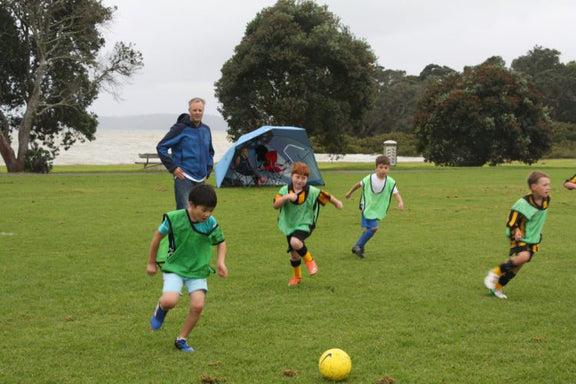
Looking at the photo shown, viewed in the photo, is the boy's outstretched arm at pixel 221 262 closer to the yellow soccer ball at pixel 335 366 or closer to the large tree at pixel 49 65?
the yellow soccer ball at pixel 335 366

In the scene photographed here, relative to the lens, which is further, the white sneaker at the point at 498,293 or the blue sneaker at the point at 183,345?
the white sneaker at the point at 498,293

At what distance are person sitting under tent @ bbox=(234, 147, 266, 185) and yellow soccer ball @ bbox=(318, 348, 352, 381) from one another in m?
20.4

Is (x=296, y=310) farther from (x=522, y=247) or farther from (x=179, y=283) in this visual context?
(x=522, y=247)

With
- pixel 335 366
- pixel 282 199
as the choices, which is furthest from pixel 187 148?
pixel 335 366

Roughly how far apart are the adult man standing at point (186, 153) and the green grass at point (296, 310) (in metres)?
1.25

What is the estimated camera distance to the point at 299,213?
824 centimetres

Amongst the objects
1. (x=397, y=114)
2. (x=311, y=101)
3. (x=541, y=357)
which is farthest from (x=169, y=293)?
(x=397, y=114)

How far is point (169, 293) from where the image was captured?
5.43 meters

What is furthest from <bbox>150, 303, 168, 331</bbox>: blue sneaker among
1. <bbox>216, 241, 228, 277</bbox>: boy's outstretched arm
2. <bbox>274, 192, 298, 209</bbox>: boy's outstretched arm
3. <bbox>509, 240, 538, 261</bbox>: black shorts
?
<bbox>509, 240, 538, 261</bbox>: black shorts

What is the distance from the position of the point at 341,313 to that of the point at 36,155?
31.2m

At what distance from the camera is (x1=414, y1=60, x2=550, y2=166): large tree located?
41.2m

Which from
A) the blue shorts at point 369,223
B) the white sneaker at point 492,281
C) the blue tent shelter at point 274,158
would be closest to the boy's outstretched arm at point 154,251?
the white sneaker at point 492,281

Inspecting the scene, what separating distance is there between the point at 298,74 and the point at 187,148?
28.4m

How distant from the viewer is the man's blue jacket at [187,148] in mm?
8680
